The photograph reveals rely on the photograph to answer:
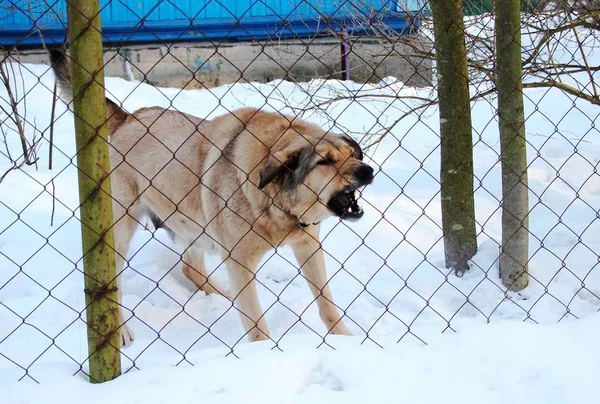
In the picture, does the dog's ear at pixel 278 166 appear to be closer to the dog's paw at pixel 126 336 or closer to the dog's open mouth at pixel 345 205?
the dog's open mouth at pixel 345 205

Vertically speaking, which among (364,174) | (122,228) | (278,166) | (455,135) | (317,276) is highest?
(455,135)

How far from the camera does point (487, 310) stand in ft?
13.3

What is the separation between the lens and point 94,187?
2469 mm

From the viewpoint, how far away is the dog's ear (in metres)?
3.39

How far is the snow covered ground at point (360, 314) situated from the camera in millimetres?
2527

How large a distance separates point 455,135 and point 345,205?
1194 mm

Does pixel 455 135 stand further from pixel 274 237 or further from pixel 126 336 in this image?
pixel 126 336

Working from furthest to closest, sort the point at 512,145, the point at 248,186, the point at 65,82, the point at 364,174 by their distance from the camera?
1. the point at 65,82
2. the point at 512,145
3. the point at 248,186
4. the point at 364,174

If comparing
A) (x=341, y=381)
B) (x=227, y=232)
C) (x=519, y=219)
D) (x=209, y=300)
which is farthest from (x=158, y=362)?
(x=519, y=219)

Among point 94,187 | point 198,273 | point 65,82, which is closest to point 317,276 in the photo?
point 198,273

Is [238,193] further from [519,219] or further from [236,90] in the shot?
[236,90]

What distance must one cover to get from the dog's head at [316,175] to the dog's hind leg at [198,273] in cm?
147

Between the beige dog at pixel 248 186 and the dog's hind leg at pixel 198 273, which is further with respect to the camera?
the dog's hind leg at pixel 198 273

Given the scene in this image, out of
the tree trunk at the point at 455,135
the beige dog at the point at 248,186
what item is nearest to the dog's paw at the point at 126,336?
the beige dog at the point at 248,186
